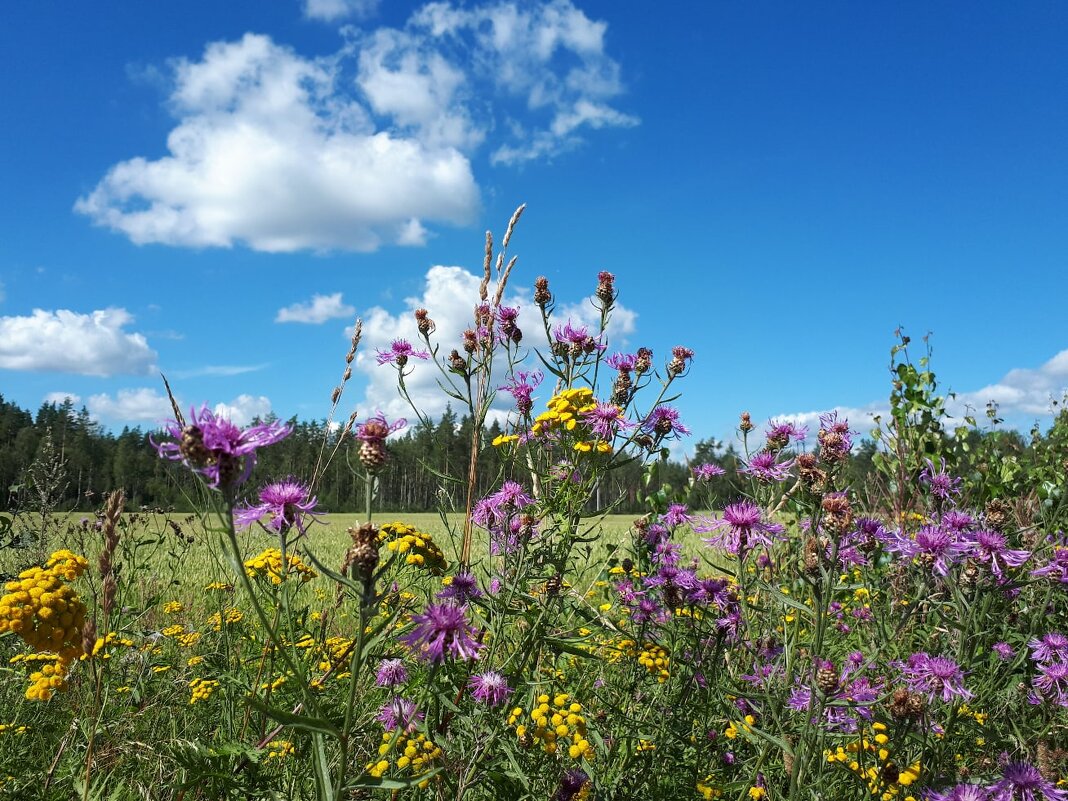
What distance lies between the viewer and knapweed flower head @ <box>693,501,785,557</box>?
2622mm

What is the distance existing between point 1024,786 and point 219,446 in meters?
2.65

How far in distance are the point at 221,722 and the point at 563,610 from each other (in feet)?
5.57

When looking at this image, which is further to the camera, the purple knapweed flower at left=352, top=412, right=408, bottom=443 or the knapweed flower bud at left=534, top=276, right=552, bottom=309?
the knapweed flower bud at left=534, top=276, right=552, bottom=309

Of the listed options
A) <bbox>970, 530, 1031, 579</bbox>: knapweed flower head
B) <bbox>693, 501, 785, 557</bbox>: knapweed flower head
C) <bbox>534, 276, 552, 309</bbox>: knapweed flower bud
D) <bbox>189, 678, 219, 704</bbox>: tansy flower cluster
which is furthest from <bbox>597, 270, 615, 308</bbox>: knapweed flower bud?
<bbox>189, 678, 219, 704</bbox>: tansy flower cluster

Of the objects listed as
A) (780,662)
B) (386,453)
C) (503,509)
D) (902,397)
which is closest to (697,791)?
(780,662)

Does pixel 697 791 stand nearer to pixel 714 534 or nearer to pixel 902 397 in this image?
pixel 714 534

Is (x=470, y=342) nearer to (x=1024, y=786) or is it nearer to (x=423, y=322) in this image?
(x=423, y=322)

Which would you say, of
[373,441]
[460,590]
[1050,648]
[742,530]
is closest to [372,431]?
[373,441]

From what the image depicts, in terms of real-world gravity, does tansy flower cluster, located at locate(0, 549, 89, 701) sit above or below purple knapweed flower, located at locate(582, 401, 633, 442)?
below

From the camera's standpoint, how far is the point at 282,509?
68.9 inches

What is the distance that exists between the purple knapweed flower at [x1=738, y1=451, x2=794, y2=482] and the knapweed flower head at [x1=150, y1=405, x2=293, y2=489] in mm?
2105

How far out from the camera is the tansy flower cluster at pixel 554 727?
2164mm

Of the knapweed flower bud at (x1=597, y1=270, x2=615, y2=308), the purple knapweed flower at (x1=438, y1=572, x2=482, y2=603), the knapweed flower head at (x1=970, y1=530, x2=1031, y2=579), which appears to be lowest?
the purple knapweed flower at (x1=438, y1=572, x2=482, y2=603)

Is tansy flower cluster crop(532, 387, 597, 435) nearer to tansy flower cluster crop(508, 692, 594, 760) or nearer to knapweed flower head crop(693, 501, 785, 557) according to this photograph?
knapweed flower head crop(693, 501, 785, 557)
